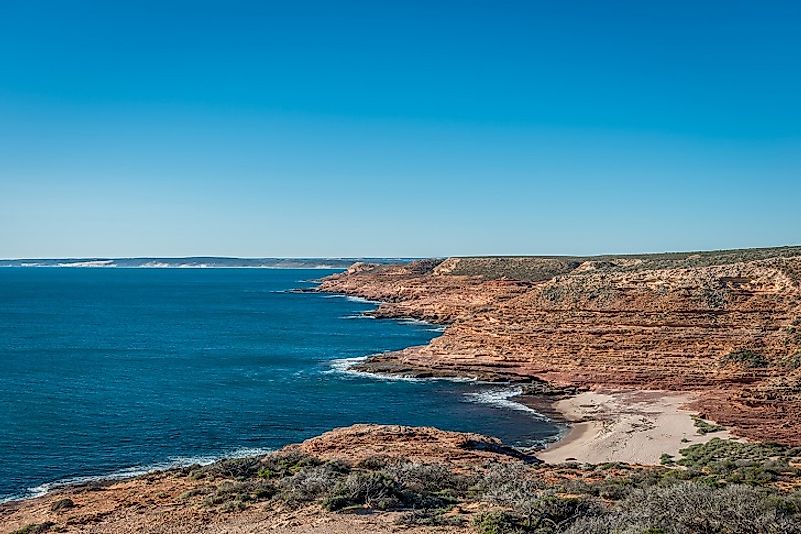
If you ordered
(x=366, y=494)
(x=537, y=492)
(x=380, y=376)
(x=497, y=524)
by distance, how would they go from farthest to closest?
(x=380, y=376)
(x=537, y=492)
(x=366, y=494)
(x=497, y=524)

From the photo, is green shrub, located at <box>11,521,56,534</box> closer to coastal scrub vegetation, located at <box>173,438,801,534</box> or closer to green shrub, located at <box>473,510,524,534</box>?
coastal scrub vegetation, located at <box>173,438,801,534</box>

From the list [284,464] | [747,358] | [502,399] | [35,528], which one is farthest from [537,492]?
[747,358]

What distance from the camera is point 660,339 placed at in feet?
183

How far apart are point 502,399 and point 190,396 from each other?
71.3ft

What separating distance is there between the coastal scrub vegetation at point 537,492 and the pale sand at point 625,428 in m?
4.25

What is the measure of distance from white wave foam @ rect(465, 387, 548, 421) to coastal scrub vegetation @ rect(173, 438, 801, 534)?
16.1m

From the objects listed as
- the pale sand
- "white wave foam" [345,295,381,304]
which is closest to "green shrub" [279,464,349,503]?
the pale sand

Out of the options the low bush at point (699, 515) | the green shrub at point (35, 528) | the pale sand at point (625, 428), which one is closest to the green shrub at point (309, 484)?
the green shrub at point (35, 528)

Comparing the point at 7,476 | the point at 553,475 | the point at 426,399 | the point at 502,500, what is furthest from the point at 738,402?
the point at 7,476

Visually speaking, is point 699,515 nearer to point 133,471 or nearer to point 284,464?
point 284,464

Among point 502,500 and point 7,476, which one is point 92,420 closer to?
point 7,476

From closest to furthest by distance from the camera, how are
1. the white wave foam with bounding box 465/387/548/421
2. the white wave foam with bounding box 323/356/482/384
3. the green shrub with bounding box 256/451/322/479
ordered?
the green shrub with bounding box 256/451/322/479 < the white wave foam with bounding box 465/387/548/421 < the white wave foam with bounding box 323/356/482/384

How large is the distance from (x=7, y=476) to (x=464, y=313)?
77156 millimetres

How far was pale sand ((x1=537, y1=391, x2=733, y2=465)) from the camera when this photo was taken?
36.1m
